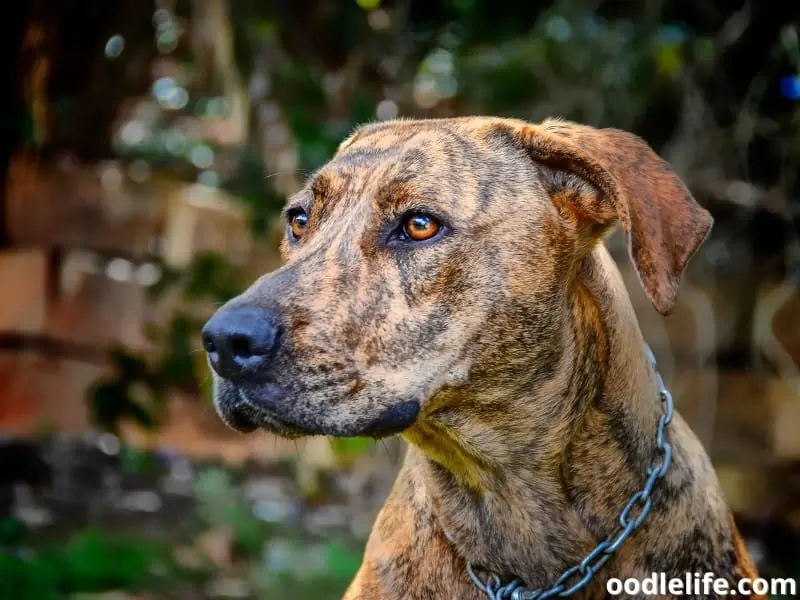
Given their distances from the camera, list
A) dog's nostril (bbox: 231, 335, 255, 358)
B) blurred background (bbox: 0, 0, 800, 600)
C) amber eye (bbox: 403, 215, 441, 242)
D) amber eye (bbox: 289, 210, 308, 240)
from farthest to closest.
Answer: blurred background (bbox: 0, 0, 800, 600), amber eye (bbox: 289, 210, 308, 240), amber eye (bbox: 403, 215, 441, 242), dog's nostril (bbox: 231, 335, 255, 358)

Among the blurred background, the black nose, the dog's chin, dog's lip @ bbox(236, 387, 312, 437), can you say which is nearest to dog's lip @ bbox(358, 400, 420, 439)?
the dog's chin

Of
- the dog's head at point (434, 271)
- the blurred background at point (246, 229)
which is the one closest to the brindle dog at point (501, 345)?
the dog's head at point (434, 271)

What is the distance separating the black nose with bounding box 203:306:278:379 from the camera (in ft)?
6.82

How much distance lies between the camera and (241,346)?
2.09 metres

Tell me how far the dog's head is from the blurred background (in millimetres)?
2721

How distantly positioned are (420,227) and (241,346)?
1.78ft

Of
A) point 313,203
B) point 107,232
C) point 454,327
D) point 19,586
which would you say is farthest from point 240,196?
point 454,327

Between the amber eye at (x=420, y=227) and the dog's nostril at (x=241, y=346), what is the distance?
51cm

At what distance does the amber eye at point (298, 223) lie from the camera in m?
2.69

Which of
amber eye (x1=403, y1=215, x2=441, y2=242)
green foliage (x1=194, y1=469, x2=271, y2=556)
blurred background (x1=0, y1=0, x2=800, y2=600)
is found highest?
amber eye (x1=403, y1=215, x2=441, y2=242)

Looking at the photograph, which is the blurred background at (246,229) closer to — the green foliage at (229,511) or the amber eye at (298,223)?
the green foliage at (229,511)

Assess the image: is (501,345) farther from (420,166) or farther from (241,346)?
(241,346)

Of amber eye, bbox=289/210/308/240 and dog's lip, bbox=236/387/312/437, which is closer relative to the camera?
dog's lip, bbox=236/387/312/437

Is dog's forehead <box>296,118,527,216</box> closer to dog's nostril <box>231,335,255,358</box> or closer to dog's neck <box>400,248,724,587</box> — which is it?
dog's neck <box>400,248,724,587</box>
